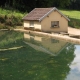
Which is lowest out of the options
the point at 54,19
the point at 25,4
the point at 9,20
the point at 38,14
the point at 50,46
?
the point at 50,46

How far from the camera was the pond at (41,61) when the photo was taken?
11.4 metres

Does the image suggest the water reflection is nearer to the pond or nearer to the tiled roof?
the pond

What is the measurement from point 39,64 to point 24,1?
2628 cm

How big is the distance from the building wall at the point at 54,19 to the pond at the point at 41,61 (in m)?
6.41

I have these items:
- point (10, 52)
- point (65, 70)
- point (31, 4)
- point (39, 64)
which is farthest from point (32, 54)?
point (31, 4)

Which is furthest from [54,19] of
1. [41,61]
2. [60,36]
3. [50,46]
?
[41,61]

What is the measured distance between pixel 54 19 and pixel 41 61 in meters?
13.3

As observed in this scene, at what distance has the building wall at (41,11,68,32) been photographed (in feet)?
87.2

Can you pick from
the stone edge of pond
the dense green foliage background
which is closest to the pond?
the stone edge of pond

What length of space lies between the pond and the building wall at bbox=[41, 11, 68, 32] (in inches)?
252

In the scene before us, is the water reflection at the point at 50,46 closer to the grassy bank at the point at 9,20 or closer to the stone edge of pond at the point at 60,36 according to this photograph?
the stone edge of pond at the point at 60,36

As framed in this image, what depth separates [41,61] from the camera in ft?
47.1

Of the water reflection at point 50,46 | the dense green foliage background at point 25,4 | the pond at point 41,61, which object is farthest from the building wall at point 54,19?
the dense green foliage background at point 25,4

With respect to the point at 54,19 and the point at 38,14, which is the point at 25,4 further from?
the point at 54,19
